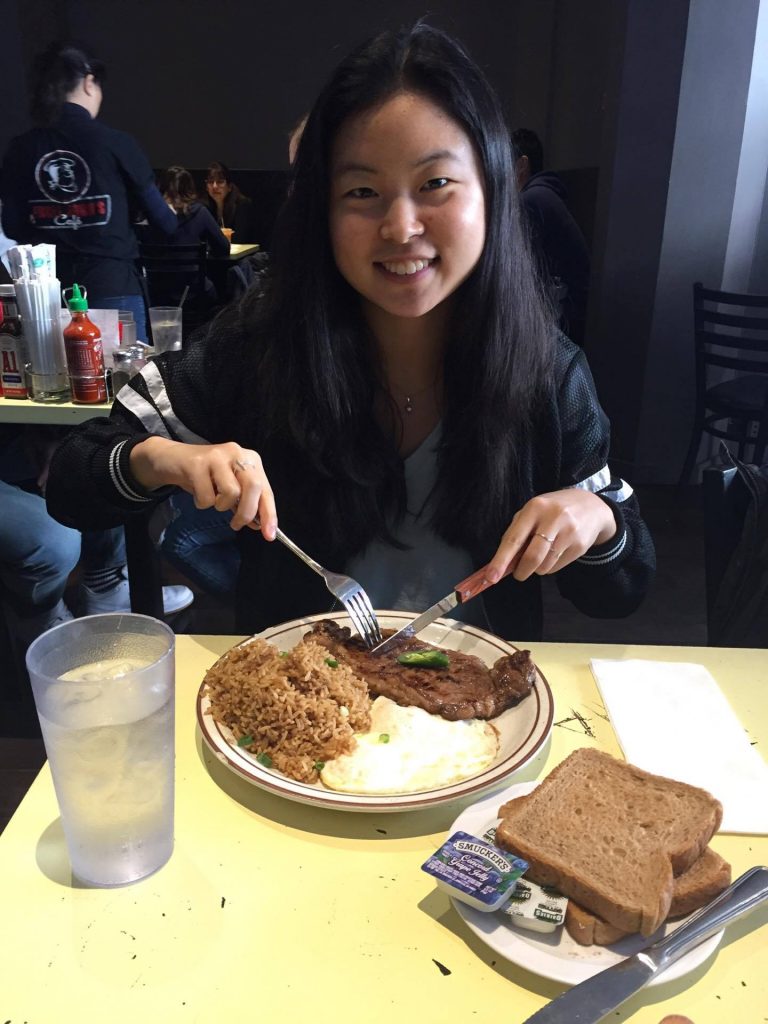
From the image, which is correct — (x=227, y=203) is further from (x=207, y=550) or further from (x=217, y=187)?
(x=207, y=550)

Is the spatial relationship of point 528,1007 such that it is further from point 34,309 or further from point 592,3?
point 592,3

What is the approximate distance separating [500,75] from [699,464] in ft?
16.6

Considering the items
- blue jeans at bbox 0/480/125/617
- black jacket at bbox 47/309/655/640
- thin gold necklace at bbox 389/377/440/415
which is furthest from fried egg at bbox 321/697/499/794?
blue jeans at bbox 0/480/125/617

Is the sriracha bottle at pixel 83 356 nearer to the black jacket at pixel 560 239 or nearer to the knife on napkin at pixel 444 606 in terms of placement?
the knife on napkin at pixel 444 606

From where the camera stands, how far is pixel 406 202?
1.28 m

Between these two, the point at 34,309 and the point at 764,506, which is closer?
the point at 764,506

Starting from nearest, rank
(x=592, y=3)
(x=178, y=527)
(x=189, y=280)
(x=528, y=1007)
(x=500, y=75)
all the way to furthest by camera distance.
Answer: (x=528, y=1007), (x=178, y=527), (x=189, y=280), (x=592, y=3), (x=500, y=75)

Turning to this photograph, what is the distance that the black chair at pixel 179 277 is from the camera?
4.87 m

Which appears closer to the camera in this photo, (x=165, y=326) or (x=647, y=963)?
(x=647, y=963)

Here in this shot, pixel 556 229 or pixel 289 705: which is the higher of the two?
pixel 556 229

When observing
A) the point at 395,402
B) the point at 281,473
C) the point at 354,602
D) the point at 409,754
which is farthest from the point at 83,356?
the point at 409,754

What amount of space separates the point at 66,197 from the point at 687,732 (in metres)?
3.97

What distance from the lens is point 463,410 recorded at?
1516 mm

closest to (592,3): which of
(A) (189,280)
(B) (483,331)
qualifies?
(A) (189,280)
